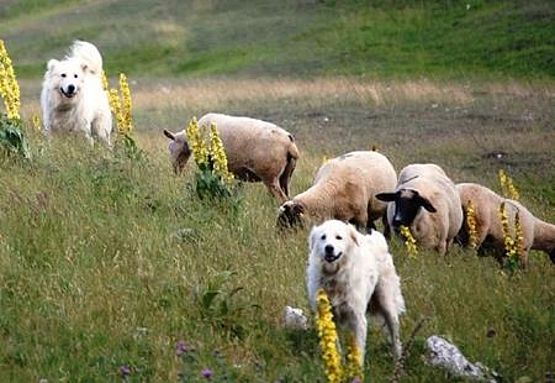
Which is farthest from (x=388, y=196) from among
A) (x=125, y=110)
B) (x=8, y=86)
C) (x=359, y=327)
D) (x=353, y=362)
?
(x=353, y=362)

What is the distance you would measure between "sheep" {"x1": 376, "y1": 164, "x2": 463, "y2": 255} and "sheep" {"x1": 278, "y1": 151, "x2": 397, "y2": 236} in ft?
0.85

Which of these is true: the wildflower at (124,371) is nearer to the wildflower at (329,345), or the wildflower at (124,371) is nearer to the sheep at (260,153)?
the wildflower at (329,345)

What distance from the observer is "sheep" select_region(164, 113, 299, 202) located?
1395 cm

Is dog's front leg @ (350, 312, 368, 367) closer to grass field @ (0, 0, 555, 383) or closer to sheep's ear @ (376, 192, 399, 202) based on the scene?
grass field @ (0, 0, 555, 383)

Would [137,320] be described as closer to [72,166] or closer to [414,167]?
[72,166]

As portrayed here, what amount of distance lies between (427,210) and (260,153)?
2.66 metres

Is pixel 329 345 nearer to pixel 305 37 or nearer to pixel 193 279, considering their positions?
pixel 193 279

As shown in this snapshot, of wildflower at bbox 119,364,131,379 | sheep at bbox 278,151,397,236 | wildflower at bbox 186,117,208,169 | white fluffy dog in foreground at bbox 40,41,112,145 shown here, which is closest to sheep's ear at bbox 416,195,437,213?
sheep at bbox 278,151,397,236

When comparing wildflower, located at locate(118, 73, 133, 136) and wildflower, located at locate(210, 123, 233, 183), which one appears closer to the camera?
wildflower, located at locate(210, 123, 233, 183)

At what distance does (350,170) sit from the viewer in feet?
41.9

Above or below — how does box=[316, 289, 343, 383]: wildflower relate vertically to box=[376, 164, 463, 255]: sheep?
above

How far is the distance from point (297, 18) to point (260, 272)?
136 ft

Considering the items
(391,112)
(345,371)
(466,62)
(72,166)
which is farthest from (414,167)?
(466,62)

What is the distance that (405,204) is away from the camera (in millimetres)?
12117
